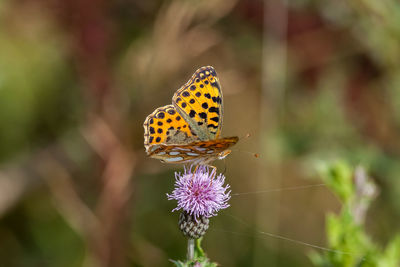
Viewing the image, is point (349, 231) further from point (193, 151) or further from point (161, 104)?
point (161, 104)

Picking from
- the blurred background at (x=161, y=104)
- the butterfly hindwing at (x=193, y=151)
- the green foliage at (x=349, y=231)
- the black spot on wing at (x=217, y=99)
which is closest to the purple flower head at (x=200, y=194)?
the butterfly hindwing at (x=193, y=151)

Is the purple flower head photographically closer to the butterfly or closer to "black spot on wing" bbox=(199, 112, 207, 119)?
the butterfly

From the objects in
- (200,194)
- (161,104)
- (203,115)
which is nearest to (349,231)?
(200,194)

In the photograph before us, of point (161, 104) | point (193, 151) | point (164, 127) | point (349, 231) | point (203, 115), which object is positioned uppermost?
point (161, 104)

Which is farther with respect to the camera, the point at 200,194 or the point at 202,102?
the point at 202,102

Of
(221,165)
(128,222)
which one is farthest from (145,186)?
(128,222)
